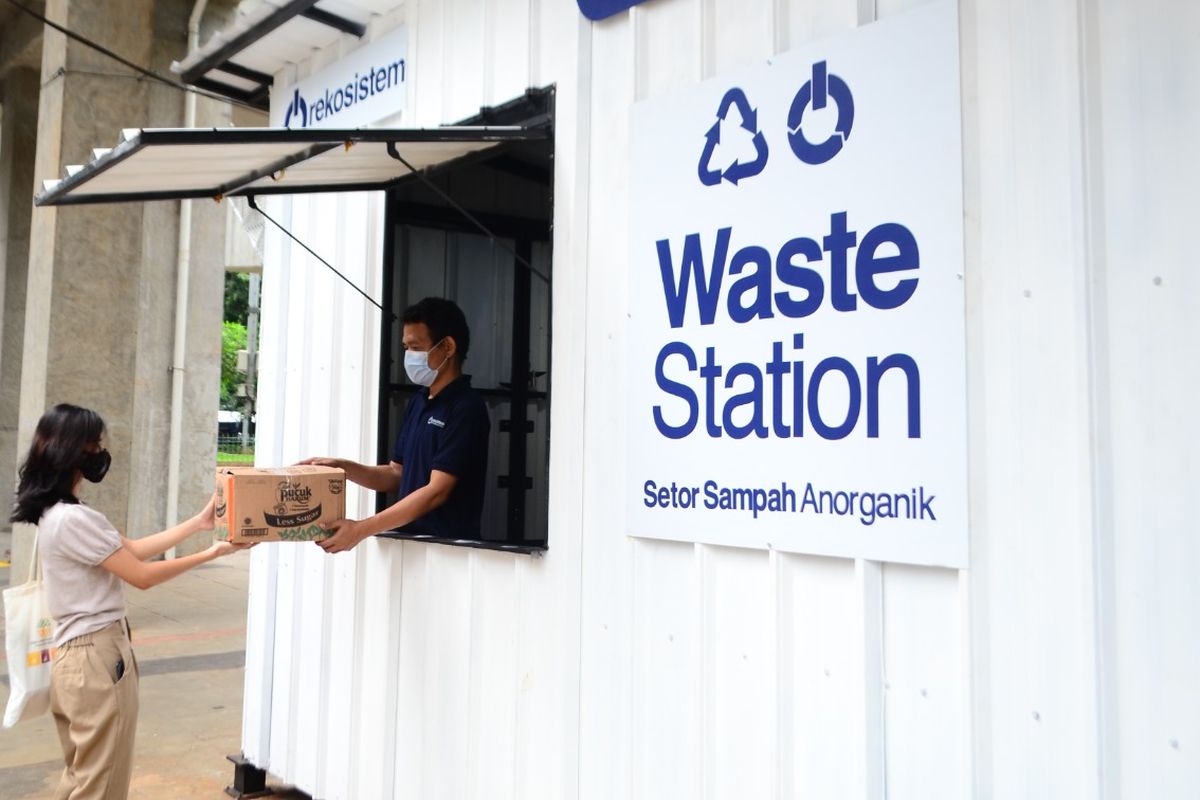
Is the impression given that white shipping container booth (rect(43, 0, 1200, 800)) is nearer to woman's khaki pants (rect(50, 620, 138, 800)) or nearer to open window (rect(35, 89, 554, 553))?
open window (rect(35, 89, 554, 553))

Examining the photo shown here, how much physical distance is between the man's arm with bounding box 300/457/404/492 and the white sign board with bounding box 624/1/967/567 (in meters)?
1.47

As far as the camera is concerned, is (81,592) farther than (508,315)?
No

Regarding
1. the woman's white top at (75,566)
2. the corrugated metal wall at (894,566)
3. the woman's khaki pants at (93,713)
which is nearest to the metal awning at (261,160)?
the corrugated metal wall at (894,566)

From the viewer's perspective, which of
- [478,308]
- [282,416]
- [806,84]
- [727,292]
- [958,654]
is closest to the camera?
[958,654]

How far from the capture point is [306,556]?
4.68m

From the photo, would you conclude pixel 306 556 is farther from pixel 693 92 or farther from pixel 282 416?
pixel 693 92

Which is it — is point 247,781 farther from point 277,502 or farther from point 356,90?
point 356,90

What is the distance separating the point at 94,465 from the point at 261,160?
1.31 metres

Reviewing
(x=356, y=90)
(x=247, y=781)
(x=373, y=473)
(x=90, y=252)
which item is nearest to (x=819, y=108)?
(x=373, y=473)

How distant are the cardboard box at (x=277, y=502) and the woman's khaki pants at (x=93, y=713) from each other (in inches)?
24.8

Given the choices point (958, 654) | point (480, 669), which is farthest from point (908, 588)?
point (480, 669)

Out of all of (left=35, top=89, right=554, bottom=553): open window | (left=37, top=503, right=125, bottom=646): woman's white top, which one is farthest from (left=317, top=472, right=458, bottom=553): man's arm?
(left=37, top=503, right=125, bottom=646): woman's white top

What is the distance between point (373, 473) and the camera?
4094mm

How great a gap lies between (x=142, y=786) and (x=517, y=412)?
2.84m
